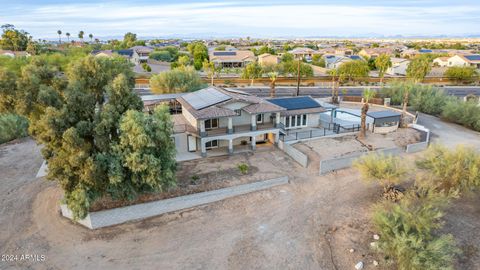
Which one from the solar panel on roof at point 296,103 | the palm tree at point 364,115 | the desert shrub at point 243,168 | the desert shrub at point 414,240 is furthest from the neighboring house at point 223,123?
the desert shrub at point 414,240

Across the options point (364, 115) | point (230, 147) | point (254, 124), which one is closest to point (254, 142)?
point (254, 124)

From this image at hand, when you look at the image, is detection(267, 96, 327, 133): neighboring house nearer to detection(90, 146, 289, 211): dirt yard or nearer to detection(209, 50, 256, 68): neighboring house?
detection(90, 146, 289, 211): dirt yard

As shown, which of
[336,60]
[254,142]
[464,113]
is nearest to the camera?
[254,142]

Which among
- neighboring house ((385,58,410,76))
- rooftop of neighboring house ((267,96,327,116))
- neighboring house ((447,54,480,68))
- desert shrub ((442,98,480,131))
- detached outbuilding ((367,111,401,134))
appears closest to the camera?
rooftop of neighboring house ((267,96,327,116))

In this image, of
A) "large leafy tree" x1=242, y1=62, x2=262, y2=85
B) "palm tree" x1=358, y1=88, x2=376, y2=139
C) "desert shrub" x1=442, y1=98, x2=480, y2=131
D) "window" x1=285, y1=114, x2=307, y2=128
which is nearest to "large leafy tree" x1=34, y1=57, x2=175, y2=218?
"window" x1=285, y1=114, x2=307, y2=128

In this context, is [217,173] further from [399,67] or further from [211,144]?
[399,67]

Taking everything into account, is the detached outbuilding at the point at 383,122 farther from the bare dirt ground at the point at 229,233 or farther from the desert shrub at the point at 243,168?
the desert shrub at the point at 243,168

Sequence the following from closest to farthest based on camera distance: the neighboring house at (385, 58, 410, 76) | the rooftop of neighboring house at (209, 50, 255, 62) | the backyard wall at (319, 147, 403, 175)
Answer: the backyard wall at (319, 147, 403, 175), the neighboring house at (385, 58, 410, 76), the rooftop of neighboring house at (209, 50, 255, 62)
